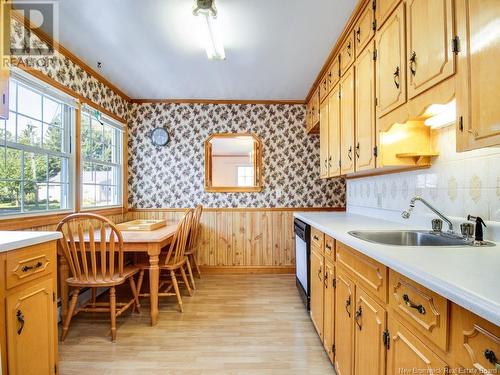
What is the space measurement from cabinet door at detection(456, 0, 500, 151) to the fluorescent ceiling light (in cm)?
27

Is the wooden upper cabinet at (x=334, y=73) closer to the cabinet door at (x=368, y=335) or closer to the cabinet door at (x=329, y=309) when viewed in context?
the cabinet door at (x=329, y=309)

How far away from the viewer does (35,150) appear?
2.23 meters

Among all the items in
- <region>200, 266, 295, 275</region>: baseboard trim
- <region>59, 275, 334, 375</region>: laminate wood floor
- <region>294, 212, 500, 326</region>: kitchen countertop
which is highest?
<region>294, 212, 500, 326</region>: kitchen countertop

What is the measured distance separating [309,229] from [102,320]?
2033 mm

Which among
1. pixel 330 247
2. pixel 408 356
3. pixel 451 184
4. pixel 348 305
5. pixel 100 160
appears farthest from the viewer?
pixel 100 160

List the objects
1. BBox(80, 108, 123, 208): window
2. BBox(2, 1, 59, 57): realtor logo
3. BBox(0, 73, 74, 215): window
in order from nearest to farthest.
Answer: BBox(2, 1, 59, 57): realtor logo < BBox(0, 73, 74, 215): window < BBox(80, 108, 123, 208): window

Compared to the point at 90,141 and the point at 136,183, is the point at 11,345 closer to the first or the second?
the point at 90,141

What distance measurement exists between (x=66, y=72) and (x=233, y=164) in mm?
2121

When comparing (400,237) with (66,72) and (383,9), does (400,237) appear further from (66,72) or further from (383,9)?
(66,72)

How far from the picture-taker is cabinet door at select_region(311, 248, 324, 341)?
1959mm

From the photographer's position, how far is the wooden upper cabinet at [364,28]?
1738mm

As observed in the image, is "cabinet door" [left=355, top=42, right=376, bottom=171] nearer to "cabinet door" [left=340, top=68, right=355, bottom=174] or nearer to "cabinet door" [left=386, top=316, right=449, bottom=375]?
"cabinet door" [left=340, top=68, right=355, bottom=174]

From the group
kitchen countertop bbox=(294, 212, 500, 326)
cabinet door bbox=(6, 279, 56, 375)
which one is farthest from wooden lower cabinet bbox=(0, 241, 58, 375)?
kitchen countertop bbox=(294, 212, 500, 326)

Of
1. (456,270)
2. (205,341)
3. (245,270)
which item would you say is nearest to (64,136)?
(205,341)
